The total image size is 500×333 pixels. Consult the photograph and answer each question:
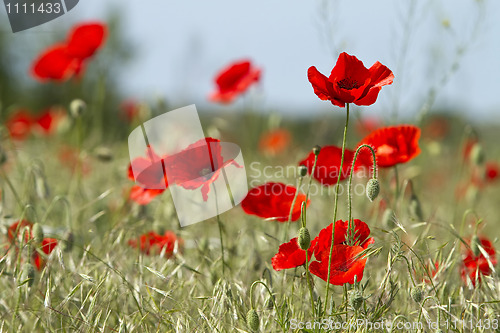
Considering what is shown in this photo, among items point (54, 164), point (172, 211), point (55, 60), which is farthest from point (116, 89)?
point (172, 211)

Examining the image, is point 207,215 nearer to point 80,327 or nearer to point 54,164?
point 80,327

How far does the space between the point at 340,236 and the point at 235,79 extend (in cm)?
165

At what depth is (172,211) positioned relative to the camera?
2416mm

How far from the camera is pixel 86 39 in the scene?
3.07 m

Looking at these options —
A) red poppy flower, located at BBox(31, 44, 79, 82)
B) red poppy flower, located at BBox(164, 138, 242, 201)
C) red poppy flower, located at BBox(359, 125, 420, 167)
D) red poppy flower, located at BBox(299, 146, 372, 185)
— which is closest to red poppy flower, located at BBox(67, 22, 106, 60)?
red poppy flower, located at BBox(31, 44, 79, 82)

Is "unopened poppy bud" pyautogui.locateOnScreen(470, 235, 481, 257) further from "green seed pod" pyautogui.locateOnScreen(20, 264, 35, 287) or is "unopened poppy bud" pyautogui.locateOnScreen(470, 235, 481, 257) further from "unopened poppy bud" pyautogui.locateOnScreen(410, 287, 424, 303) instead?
"green seed pod" pyautogui.locateOnScreen(20, 264, 35, 287)

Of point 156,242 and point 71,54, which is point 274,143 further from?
point 156,242

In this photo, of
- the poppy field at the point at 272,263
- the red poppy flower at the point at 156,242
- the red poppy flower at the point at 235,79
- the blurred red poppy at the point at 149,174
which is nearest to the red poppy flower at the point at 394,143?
the poppy field at the point at 272,263

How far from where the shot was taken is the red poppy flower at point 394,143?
180 centimetres

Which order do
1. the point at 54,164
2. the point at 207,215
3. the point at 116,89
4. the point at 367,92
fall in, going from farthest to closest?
the point at 116,89 → the point at 54,164 → the point at 207,215 → the point at 367,92

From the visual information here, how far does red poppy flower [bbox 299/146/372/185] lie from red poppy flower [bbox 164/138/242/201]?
0.95 feet

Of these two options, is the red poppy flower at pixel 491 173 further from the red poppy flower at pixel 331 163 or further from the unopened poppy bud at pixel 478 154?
the red poppy flower at pixel 331 163

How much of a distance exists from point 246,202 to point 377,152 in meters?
0.44

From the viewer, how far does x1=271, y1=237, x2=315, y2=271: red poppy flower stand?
1.46 m
